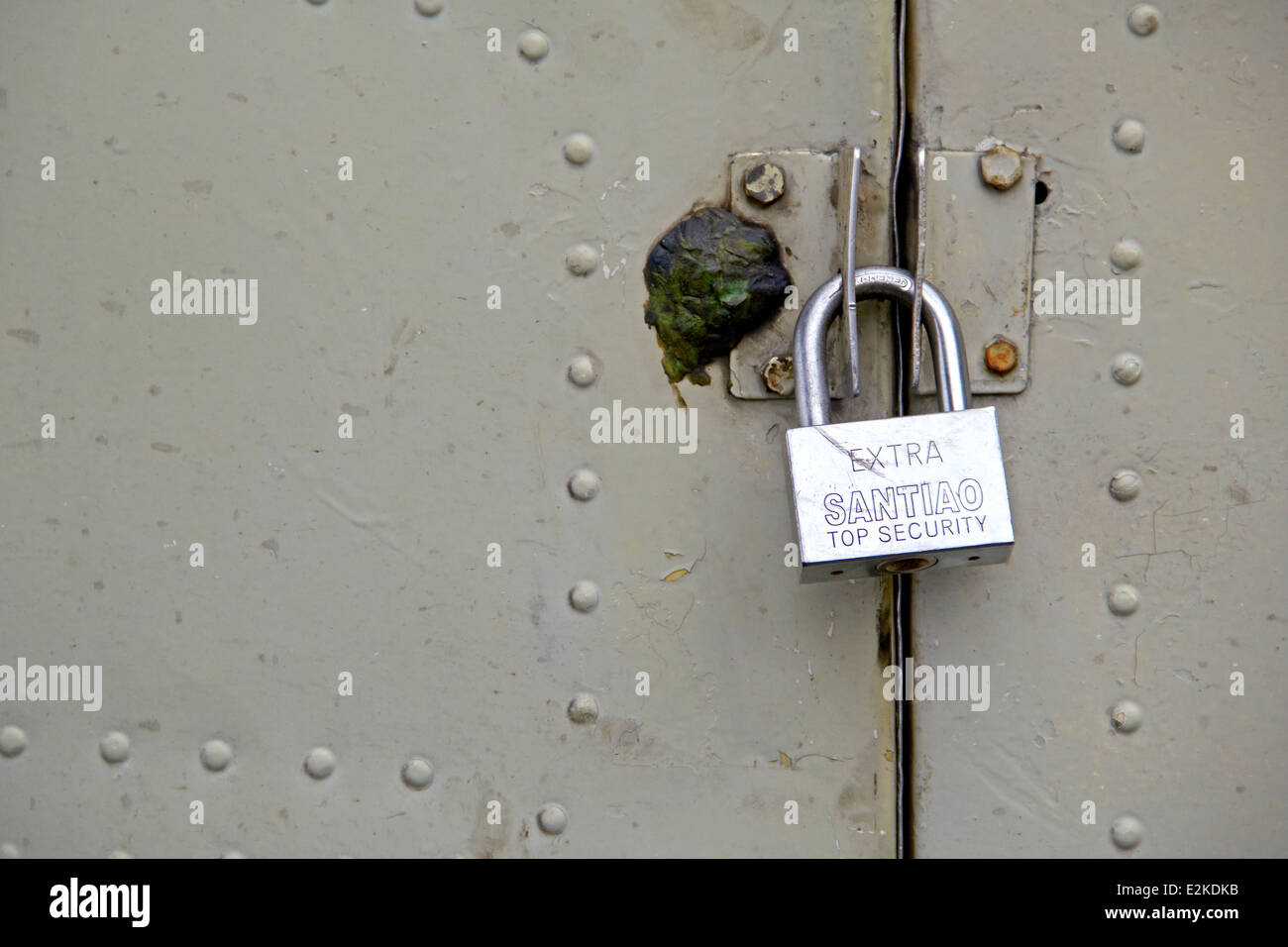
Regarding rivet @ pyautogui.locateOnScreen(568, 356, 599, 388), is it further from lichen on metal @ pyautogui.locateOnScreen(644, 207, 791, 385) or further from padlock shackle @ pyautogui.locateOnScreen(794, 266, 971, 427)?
padlock shackle @ pyautogui.locateOnScreen(794, 266, 971, 427)

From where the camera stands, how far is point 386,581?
29.3 inches

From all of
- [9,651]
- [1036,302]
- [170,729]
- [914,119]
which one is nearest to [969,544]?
[1036,302]

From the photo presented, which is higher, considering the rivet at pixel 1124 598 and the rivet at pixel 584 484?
the rivet at pixel 584 484

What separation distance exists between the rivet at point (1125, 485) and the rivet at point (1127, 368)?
0.07 m

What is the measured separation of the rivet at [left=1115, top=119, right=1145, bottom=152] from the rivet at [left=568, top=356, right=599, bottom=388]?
43 cm

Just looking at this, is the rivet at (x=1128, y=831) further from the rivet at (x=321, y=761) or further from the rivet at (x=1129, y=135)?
the rivet at (x=321, y=761)

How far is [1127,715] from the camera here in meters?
0.72

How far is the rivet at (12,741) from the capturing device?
758mm

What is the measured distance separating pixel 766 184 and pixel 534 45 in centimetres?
21

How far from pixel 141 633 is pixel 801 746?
533mm

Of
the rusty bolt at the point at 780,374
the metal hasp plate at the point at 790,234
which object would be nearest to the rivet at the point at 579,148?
the metal hasp plate at the point at 790,234

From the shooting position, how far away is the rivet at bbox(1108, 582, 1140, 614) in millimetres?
721

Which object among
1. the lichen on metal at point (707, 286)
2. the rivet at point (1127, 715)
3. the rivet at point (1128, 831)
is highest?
the lichen on metal at point (707, 286)

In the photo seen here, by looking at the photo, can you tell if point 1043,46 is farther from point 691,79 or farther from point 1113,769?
point 1113,769
